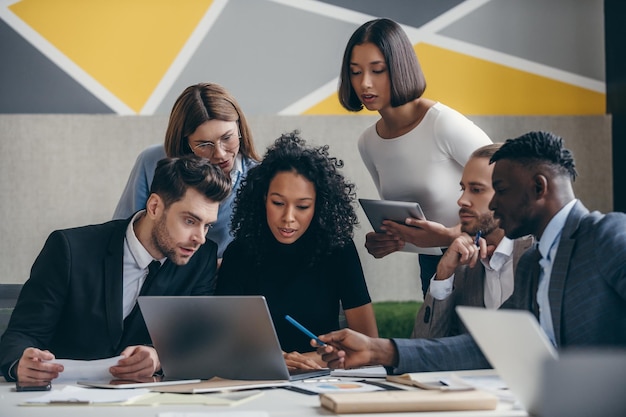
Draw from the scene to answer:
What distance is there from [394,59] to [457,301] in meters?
0.81

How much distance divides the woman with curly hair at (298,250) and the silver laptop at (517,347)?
1128 millimetres

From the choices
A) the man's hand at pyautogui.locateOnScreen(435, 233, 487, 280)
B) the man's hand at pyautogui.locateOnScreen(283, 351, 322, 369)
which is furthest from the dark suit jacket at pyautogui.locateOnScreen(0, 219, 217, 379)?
the man's hand at pyautogui.locateOnScreen(435, 233, 487, 280)

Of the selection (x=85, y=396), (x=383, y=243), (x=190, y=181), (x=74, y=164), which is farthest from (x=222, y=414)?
(x=74, y=164)

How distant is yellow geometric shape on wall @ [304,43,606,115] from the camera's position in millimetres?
4344

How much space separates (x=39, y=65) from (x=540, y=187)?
292 cm

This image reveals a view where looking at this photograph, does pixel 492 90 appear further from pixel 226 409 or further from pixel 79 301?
pixel 226 409

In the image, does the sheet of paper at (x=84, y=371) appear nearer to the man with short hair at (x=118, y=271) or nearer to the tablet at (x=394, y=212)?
the man with short hair at (x=118, y=271)

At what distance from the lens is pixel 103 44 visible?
13.7 feet

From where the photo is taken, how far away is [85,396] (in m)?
1.73

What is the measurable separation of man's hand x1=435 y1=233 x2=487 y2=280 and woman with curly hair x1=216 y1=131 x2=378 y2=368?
0.84ft

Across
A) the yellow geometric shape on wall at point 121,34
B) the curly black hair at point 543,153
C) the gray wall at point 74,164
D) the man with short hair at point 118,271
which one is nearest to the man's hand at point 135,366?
the man with short hair at point 118,271

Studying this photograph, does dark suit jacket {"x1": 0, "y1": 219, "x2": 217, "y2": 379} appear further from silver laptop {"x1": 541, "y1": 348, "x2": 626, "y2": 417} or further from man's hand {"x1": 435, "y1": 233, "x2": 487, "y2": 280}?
silver laptop {"x1": 541, "y1": 348, "x2": 626, "y2": 417}

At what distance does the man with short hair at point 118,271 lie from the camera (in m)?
2.36

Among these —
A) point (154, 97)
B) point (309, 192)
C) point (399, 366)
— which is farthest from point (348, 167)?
point (399, 366)
